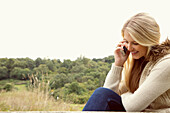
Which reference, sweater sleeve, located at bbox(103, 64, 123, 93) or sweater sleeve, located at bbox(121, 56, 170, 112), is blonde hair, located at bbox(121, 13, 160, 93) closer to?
sweater sleeve, located at bbox(121, 56, 170, 112)

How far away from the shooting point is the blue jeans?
134 centimetres

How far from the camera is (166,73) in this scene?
3.96ft

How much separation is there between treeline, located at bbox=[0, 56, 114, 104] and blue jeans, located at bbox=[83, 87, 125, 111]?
12.5 ft

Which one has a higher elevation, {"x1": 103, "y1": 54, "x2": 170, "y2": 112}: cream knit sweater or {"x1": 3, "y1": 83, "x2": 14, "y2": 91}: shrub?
{"x1": 103, "y1": 54, "x2": 170, "y2": 112}: cream knit sweater

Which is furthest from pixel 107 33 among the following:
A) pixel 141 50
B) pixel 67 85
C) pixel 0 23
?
pixel 141 50

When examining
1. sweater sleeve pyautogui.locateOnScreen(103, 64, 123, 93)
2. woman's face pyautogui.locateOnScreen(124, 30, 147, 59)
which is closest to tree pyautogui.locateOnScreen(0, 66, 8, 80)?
sweater sleeve pyautogui.locateOnScreen(103, 64, 123, 93)

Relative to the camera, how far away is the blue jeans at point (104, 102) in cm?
134

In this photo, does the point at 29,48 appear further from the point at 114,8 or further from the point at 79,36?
the point at 114,8

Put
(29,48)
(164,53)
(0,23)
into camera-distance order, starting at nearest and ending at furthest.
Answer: (164,53) → (0,23) → (29,48)

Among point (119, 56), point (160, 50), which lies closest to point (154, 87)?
point (160, 50)

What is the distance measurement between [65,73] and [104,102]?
16.6 feet

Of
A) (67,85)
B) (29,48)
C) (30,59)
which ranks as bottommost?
(67,85)

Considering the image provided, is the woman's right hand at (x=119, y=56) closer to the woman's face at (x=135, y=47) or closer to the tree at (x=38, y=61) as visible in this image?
the woman's face at (x=135, y=47)

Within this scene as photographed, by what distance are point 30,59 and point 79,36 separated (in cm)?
196
